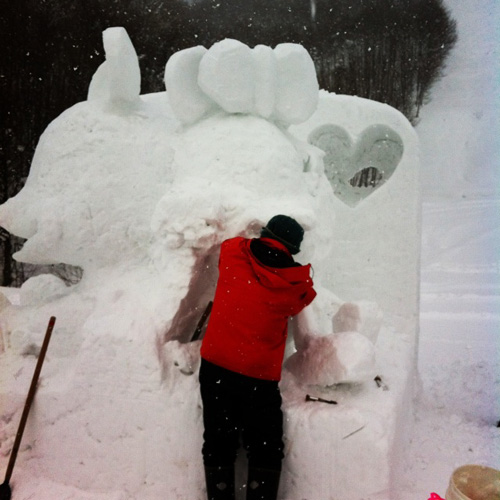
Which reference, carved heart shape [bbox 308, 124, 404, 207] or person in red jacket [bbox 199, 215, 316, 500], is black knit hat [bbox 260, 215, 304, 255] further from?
carved heart shape [bbox 308, 124, 404, 207]

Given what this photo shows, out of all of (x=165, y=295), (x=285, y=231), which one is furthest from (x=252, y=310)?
(x=165, y=295)

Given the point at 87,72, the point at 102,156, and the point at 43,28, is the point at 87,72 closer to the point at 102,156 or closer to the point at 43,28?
the point at 43,28

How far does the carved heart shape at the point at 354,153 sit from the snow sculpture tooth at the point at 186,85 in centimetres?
103

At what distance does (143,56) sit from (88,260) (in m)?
1.80

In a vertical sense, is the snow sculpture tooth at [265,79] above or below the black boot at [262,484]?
above

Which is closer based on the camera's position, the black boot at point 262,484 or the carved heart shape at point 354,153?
the black boot at point 262,484

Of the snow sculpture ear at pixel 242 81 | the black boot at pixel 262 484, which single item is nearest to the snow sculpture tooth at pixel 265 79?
the snow sculpture ear at pixel 242 81

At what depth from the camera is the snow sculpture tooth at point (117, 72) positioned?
1.93 metres

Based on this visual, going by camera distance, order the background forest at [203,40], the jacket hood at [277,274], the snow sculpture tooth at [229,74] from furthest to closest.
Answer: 1. the background forest at [203,40]
2. the snow sculpture tooth at [229,74]
3. the jacket hood at [277,274]

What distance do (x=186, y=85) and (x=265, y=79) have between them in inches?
14.8

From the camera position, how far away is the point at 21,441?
192cm

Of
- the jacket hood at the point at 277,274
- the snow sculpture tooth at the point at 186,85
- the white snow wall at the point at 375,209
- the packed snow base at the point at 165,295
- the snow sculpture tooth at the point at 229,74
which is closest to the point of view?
the jacket hood at the point at 277,274

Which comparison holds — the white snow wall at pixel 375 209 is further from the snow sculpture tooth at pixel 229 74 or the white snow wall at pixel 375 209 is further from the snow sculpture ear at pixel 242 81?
the snow sculpture tooth at pixel 229 74

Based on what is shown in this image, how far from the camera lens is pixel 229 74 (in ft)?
6.24
